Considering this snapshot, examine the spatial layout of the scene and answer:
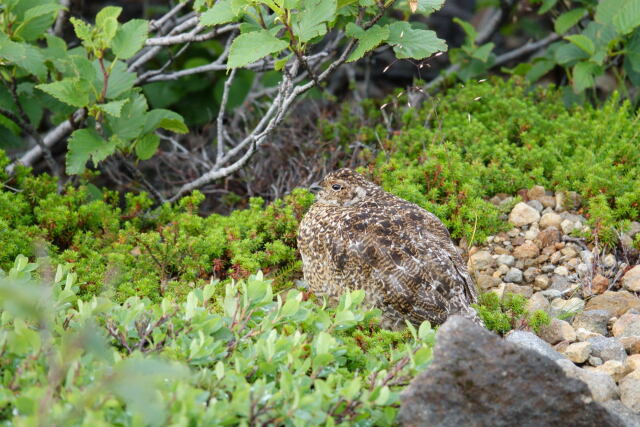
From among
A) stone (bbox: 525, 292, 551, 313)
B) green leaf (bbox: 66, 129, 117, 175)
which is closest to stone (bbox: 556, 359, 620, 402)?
stone (bbox: 525, 292, 551, 313)

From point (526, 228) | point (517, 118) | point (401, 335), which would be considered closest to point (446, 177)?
point (526, 228)

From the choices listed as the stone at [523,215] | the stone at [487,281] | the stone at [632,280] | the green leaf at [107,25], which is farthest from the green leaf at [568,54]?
the green leaf at [107,25]

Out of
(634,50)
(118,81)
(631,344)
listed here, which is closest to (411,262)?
(631,344)

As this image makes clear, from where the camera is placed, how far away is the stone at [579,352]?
4.04m

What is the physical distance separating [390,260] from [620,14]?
3323mm

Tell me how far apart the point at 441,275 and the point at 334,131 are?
272 cm

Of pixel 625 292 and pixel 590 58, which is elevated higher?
pixel 590 58

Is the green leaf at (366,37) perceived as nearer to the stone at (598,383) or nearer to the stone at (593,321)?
the stone at (593,321)

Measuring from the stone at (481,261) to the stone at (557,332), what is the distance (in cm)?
75

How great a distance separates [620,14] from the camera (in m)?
6.25

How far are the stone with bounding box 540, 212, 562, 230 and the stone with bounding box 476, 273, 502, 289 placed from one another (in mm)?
650

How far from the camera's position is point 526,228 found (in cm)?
537

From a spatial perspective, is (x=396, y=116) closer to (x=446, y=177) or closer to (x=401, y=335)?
(x=446, y=177)

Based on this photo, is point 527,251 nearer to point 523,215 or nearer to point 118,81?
point 523,215
